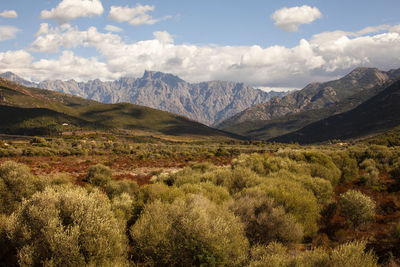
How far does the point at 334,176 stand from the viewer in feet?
121

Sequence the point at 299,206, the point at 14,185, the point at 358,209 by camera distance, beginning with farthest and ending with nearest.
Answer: the point at 358,209 → the point at 14,185 → the point at 299,206

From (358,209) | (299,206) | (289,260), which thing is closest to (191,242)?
(289,260)

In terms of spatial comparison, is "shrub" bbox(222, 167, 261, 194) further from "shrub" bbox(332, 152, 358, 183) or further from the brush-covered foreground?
"shrub" bbox(332, 152, 358, 183)

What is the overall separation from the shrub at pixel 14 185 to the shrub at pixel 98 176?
1320cm

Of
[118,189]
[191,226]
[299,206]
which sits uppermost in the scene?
[191,226]

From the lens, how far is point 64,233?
9.66 m

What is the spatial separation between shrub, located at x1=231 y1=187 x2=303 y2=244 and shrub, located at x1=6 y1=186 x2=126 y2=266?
8004mm

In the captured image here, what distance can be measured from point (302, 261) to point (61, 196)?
11.6 m

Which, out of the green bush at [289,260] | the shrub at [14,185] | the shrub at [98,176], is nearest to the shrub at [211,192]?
the green bush at [289,260]

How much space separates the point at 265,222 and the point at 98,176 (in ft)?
90.7

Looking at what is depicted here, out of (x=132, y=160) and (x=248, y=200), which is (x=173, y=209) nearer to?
(x=248, y=200)

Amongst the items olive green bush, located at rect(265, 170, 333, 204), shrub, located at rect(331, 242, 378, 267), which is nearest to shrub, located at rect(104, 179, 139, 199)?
olive green bush, located at rect(265, 170, 333, 204)

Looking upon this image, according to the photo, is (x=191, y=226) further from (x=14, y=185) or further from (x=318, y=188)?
(x=318, y=188)

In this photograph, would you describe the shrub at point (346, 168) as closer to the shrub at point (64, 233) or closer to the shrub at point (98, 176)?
the shrub at point (98, 176)
